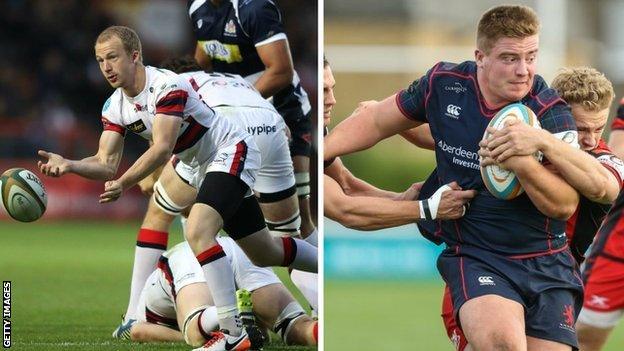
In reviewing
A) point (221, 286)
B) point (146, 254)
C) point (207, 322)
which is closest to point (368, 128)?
point (221, 286)

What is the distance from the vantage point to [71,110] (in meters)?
16.5

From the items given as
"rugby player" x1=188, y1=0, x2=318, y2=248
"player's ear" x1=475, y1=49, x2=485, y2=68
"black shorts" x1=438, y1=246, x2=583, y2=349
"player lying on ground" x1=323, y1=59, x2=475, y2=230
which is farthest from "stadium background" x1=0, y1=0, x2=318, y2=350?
"player's ear" x1=475, y1=49, x2=485, y2=68

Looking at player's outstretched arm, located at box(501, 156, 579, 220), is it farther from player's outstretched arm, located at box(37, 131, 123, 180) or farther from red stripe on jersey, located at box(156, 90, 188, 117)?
player's outstretched arm, located at box(37, 131, 123, 180)

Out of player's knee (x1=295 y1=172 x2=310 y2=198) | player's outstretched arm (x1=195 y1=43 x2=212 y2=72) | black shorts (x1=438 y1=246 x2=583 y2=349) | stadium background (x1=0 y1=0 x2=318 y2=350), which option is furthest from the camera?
stadium background (x1=0 y1=0 x2=318 y2=350)

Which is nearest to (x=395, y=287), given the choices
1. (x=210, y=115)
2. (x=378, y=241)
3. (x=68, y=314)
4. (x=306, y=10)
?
(x=378, y=241)

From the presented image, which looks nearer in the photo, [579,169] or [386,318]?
[579,169]

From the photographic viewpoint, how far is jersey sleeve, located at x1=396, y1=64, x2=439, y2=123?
14.6ft

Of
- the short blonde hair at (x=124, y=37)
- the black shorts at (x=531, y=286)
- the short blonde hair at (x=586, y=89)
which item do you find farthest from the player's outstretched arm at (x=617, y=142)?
the short blonde hair at (x=124, y=37)

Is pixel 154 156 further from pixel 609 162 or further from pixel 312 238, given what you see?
pixel 609 162

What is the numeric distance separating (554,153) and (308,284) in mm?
2498

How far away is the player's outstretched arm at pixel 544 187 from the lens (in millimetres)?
3963

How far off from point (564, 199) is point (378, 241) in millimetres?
9786

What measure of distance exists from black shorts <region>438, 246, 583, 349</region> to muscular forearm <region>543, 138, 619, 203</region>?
0.35m

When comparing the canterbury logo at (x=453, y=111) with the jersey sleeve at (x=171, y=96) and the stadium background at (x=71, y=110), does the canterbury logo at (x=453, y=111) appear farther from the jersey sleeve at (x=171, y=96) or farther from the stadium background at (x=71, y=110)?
the stadium background at (x=71, y=110)
